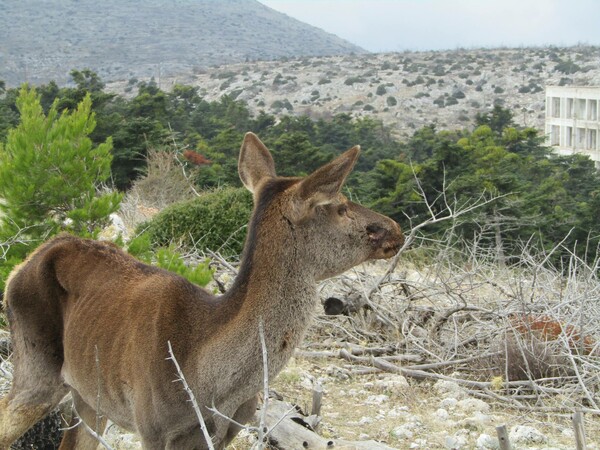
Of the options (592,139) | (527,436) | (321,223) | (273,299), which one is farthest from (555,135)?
(273,299)

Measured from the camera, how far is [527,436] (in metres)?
6.34

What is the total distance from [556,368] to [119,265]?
444 cm

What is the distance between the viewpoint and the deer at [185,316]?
160 inches

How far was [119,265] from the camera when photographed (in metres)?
4.70

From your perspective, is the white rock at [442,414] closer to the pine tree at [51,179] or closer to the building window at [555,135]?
the pine tree at [51,179]

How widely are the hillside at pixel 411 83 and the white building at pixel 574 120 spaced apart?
462 inches

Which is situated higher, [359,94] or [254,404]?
[254,404]

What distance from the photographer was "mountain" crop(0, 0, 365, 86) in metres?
115

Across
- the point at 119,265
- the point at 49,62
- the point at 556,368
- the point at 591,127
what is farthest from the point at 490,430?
the point at 49,62

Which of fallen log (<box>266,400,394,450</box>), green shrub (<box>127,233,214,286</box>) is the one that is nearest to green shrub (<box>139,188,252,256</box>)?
green shrub (<box>127,233,214,286</box>)

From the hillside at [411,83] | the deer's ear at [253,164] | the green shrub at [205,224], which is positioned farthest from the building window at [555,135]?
the deer's ear at [253,164]

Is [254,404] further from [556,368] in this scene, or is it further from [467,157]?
[467,157]

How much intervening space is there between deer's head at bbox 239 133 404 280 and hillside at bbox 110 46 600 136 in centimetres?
5396

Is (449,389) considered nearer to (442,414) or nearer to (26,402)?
(442,414)
